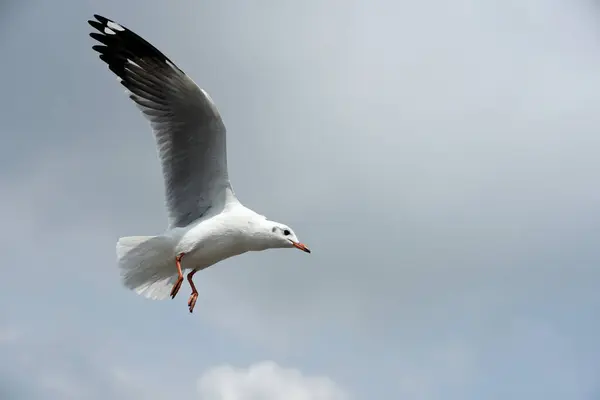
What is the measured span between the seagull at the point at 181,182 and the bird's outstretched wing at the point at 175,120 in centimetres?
1

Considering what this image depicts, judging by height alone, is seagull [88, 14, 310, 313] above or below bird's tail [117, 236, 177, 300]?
above

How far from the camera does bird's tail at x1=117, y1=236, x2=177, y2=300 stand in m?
10.0

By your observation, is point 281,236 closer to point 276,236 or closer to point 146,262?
point 276,236

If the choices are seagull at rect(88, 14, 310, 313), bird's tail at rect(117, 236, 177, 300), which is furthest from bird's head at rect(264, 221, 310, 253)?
bird's tail at rect(117, 236, 177, 300)

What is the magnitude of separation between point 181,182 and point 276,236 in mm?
1286

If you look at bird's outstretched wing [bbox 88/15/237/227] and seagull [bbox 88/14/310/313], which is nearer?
seagull [bbox 88/14/310/313]

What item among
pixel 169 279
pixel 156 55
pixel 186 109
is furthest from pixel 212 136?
pixel 169 279

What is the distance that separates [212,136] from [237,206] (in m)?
0.78

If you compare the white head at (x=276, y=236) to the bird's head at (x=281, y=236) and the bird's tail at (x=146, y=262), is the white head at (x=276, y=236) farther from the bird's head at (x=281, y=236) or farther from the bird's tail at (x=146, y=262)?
the bird's tail at (x=146, y=262)

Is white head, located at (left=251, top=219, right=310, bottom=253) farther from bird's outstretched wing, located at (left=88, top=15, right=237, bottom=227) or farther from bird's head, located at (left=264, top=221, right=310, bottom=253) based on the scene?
bird's outstretched wing, located at (left=88, top=15, right=237, bottom=227)

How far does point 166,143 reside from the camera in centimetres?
1023

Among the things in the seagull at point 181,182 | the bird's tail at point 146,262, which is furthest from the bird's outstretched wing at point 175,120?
the bird's tail at point 146,262

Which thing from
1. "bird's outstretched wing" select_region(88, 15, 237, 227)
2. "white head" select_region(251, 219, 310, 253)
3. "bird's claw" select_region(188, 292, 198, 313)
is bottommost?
"bird's claw" select_region(188, 292, 198, 313)

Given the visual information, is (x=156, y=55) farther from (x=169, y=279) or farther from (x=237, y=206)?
(x=169, y=279)
